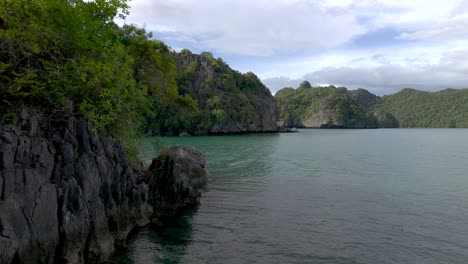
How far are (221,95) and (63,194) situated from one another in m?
120

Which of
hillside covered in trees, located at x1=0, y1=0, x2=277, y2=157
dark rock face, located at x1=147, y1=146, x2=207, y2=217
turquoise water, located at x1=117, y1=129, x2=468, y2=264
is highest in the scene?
hillside covered in trees, located at x1=0, y1=0, x2=277, y2=157

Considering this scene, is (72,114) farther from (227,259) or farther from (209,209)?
(209,209)

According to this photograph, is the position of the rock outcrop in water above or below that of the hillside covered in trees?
below

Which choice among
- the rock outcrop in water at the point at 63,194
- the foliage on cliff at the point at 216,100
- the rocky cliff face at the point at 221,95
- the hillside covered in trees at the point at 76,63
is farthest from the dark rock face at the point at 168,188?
the rocky cliff face at the point at 221,95

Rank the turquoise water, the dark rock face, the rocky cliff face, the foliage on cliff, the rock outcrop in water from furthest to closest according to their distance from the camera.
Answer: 1. the rocky cliff face
2. the foliage on cliff
3. the dark rock face
4. the turquoise water
5. the rock outcrop in water

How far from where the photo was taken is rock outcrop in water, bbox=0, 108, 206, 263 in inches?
448

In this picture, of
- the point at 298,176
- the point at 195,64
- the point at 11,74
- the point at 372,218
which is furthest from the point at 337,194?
the point at 195,64

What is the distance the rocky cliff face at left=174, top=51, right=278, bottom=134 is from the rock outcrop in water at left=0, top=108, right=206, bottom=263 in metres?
101

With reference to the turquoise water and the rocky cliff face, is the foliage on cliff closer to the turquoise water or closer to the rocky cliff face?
the rocky cliff face

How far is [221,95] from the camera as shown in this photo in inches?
5221

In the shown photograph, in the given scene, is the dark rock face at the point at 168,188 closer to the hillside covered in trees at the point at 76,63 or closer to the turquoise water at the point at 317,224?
the turquoise water at the point at 317,224

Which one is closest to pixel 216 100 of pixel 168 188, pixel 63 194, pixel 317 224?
pixel 168 188

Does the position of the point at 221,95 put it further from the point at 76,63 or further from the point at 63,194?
the point at 63,194

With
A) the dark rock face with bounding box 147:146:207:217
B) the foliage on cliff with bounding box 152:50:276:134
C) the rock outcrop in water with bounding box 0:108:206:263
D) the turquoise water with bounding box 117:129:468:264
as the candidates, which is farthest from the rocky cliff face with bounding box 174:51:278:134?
the rock outcrop in water with bounding box 0:108:206:263
